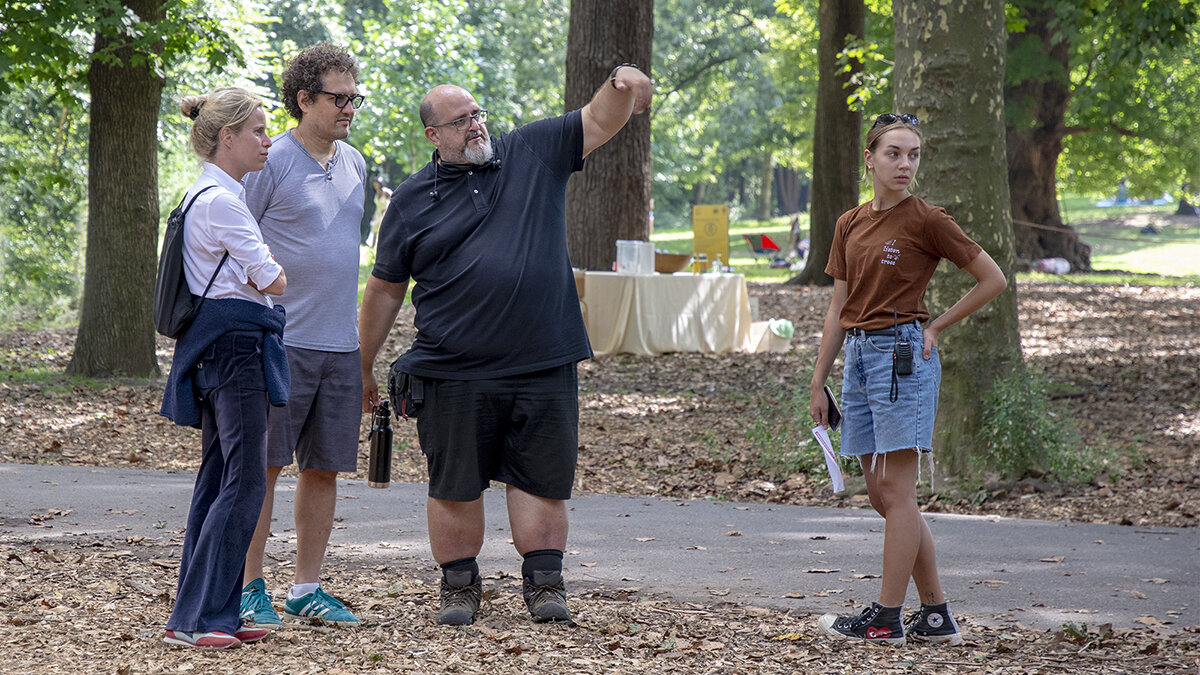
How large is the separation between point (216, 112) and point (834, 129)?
1757cm

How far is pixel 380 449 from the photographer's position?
4.56 metres

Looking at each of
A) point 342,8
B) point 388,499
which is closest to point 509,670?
point 388,499

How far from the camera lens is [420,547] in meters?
5.69

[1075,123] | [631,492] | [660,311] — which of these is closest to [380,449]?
[631,492]

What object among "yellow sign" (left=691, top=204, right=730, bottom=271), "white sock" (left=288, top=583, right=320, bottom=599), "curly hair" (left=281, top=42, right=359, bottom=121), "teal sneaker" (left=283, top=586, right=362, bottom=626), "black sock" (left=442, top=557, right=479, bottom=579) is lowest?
"teal sneaker" (left=283, top=586, right=362, bottom=626)

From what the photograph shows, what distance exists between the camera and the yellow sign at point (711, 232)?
18.5 m

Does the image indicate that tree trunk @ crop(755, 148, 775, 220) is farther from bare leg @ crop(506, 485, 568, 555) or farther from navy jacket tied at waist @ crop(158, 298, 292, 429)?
navy jacket tied at waist @ crop(158, 298, 292, 429)

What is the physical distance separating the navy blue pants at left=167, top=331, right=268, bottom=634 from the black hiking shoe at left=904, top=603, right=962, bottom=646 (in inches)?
92.5

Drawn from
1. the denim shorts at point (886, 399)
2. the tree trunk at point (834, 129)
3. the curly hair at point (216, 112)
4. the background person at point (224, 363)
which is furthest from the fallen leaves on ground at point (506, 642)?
the tree trunk at point (834, 129)

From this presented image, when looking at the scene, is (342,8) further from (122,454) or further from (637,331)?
(122,454)

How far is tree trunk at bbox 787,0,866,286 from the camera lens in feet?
65.2

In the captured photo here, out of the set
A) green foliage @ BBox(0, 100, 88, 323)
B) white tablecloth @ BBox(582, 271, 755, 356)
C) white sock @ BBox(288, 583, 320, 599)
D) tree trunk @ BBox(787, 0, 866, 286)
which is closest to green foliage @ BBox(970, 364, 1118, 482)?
white sock @ BBox(288, 583, 320, 599)

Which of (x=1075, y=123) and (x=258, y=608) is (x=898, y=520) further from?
(x=1075, y=123)

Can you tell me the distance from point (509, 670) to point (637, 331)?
947 centimetres
